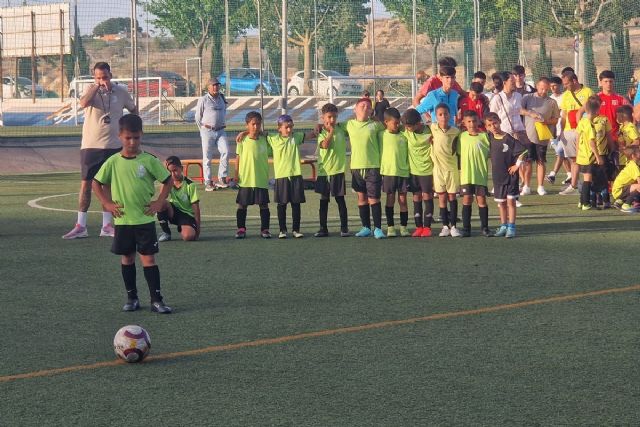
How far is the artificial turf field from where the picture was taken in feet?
20.9

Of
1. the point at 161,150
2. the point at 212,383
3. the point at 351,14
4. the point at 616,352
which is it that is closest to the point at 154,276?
the point at 212,383

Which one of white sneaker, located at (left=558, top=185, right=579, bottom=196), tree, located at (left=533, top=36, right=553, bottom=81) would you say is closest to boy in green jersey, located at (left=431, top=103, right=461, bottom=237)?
white sneaker, located at (left=558, top=185, right=579, bottom=196)

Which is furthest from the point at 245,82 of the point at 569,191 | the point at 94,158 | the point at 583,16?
the point at 94,158

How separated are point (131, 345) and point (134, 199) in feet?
6.97

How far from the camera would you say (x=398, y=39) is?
319 ft

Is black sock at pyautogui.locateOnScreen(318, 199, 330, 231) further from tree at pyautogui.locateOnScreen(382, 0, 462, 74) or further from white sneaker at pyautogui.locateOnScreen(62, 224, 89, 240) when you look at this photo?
tree at pyautogui.locateOnScreen(382, 0, 462, 74)

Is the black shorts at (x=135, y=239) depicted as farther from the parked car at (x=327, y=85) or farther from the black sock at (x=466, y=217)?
the parked car at (x=327, y=85)

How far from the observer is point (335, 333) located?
8.31 m

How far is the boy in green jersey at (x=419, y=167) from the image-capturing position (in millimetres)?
13938

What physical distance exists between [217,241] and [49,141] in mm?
17015

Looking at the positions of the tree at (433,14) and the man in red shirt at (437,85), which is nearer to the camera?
the man in red shirt at (437,85)

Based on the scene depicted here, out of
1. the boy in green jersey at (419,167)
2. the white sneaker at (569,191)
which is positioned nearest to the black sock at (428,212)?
the boy in green jersey at (419,167)

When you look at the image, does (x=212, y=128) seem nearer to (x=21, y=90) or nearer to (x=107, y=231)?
(x=107, y=231)

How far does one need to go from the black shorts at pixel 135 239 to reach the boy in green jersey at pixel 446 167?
5.36m
